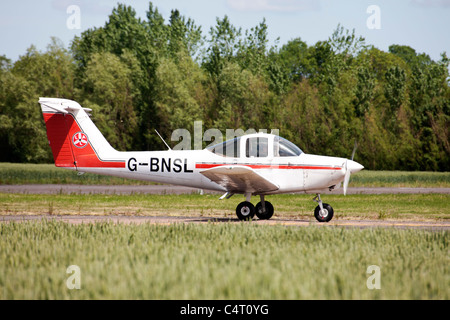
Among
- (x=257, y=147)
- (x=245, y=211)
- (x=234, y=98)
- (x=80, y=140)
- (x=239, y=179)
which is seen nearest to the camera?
(x=239, y=179)

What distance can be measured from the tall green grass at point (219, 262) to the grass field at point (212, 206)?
258 inches

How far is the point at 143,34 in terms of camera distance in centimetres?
8188

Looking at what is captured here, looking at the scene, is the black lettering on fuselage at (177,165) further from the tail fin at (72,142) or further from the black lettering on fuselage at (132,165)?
the tail fin at (72,142)

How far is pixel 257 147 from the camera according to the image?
16.3 meters

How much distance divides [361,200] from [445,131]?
1006 inches

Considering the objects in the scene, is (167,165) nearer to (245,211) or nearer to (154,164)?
(154,164)

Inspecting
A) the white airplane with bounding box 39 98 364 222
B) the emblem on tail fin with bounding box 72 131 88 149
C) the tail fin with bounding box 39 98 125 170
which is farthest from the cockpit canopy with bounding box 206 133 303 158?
the emblem on tail fin with bounding box 72 131 88 149

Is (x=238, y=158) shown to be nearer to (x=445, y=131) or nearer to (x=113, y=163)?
(x=113, y=163)

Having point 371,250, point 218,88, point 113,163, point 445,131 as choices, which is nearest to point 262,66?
point 218,88

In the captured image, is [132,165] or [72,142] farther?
[72,142]

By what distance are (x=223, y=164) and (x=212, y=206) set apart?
215 inches

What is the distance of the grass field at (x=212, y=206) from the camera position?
61.8 feet

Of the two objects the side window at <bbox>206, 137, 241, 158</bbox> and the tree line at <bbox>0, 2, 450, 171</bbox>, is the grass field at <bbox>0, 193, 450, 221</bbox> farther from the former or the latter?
the tree line at <bbox>0, 2, 450, 171</bbox>

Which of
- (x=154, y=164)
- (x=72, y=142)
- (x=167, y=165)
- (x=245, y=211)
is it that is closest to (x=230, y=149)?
(x=245, y=211)
